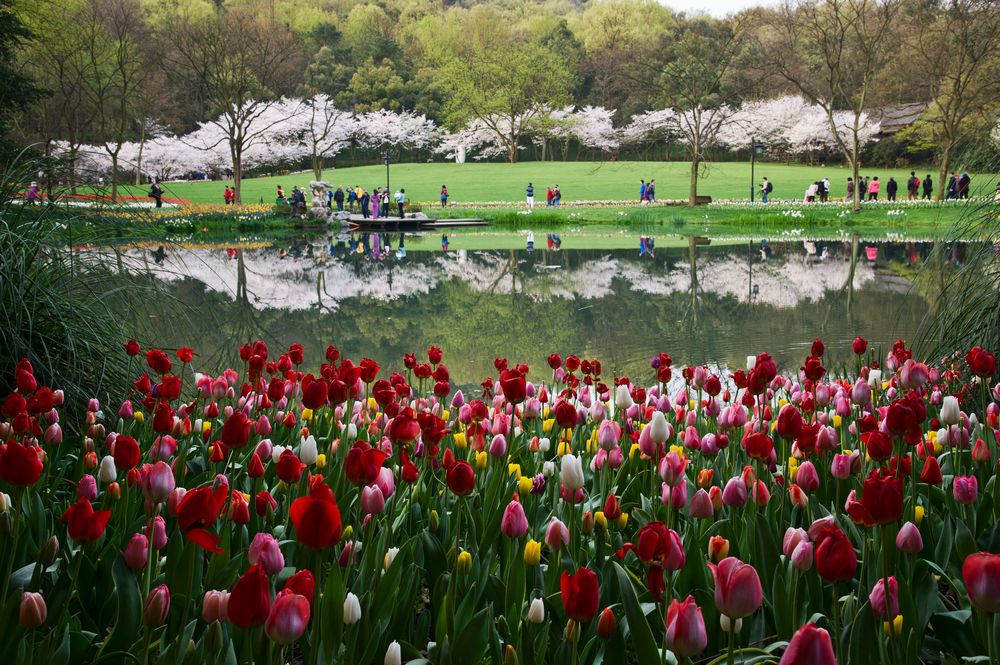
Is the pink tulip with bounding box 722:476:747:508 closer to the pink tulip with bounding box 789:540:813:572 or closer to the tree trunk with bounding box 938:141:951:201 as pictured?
the pink tulip with bounding box 789:540:813:572

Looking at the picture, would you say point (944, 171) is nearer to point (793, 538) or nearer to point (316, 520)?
point (793, 538)

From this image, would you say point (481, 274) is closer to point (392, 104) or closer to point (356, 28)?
point (392, 104)

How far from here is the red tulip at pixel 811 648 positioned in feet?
3.11

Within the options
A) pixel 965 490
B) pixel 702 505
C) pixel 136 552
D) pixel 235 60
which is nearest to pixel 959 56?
pixel 235 60

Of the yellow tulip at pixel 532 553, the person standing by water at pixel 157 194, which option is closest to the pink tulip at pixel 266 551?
the yellow tulip at pixel 532 553

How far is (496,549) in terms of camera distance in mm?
2352

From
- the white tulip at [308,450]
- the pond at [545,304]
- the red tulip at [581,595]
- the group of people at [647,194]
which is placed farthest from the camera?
the group of people at [647,194]

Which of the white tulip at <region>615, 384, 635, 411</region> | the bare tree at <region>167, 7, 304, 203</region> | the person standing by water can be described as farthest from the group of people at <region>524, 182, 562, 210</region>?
the white tulip at <region>615, 384, 635, 411</region>

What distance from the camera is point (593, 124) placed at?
55.2 meters

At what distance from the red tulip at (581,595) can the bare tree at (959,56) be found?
26.6m

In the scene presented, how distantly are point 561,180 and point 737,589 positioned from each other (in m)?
47.6

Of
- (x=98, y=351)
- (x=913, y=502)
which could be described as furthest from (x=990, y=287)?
(x=98, y=351)

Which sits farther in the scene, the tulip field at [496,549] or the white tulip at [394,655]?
the white tulip at [394,655]

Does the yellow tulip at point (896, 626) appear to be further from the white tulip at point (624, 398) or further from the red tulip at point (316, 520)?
the white tulip at point (624, 398)
